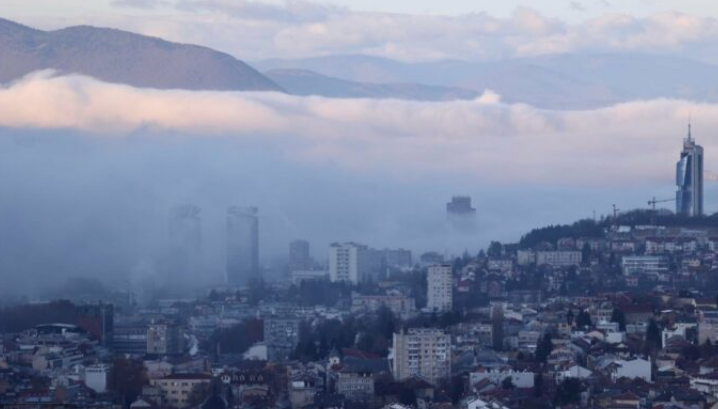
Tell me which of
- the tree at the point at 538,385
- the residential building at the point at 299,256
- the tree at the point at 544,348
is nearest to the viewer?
the tree at the point at 538,385

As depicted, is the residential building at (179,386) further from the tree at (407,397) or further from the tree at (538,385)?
the tree at (538,385)

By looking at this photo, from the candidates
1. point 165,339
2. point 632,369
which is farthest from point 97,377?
point 165,339

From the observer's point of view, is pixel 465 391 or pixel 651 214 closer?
pixel 465 391

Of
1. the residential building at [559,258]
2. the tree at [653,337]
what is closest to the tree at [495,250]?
the residential building at [559,258]

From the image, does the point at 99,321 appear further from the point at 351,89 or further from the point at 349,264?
the point at 351,89

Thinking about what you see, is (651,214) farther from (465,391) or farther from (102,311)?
(465,391)

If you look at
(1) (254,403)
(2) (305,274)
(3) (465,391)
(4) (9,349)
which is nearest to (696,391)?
(3) (465,391)
